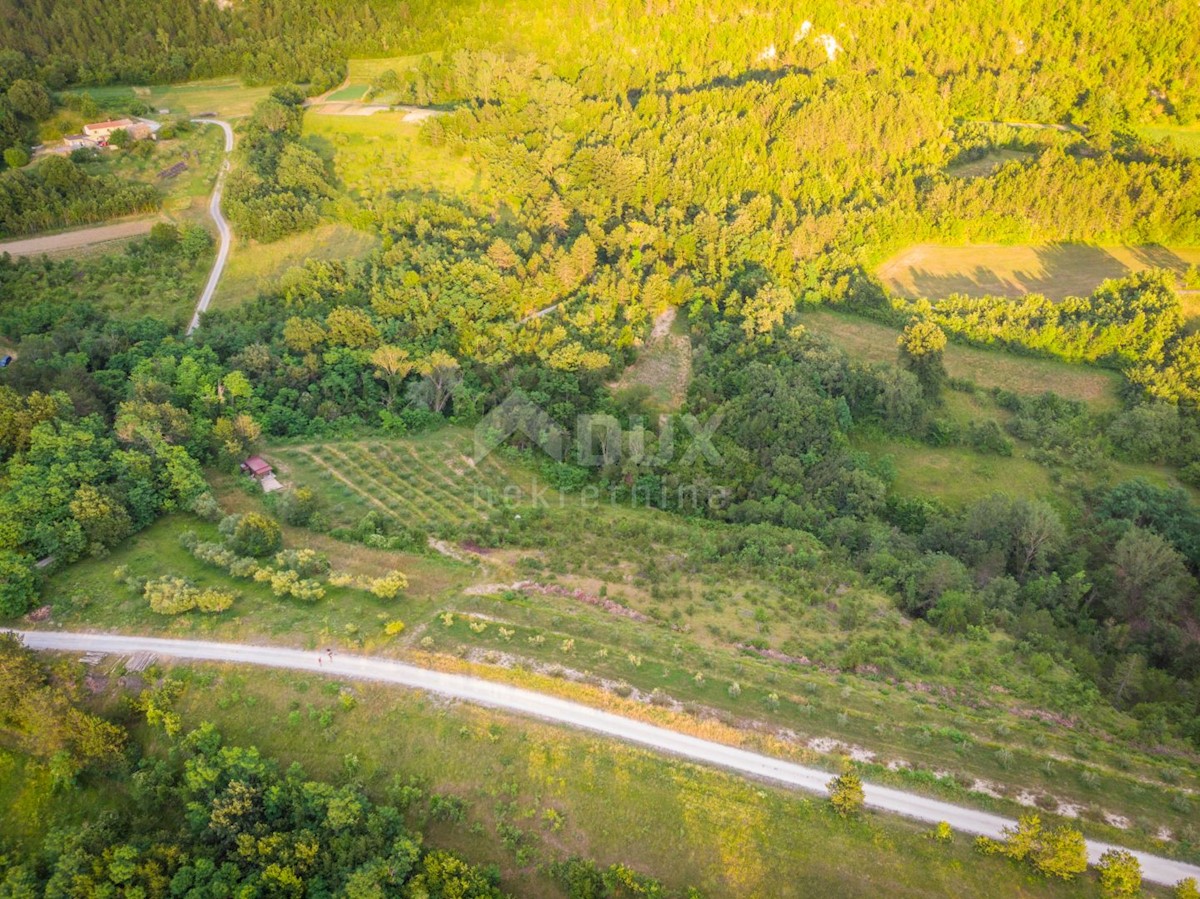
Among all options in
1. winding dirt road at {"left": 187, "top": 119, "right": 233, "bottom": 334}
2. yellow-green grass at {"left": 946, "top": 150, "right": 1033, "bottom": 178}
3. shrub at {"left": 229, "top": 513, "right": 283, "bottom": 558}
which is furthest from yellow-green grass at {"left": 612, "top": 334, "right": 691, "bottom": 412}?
yellow-green grass at {"left": 946, "top": 150, "right": 1033, "bottom": 178}

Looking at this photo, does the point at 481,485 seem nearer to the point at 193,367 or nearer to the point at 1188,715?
the point at 193,367

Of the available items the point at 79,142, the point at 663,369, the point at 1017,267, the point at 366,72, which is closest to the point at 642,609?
the point at 663,369

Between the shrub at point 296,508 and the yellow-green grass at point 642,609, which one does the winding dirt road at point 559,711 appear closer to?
the yellow-green grass at point 642,609

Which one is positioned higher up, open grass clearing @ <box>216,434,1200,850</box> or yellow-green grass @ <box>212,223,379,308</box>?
yellow-green grass @ <box>212,223,379,308</box>

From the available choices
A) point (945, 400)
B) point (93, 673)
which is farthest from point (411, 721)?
point (945, 400)

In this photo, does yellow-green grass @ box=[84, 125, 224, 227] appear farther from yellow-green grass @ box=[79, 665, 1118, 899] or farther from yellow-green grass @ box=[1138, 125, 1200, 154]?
yellow-green grass @ box=[1138, 125, 1200, 154]

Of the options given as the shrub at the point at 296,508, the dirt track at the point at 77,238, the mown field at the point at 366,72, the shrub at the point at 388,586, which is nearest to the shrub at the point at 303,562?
the shrub at the point at 388,586
